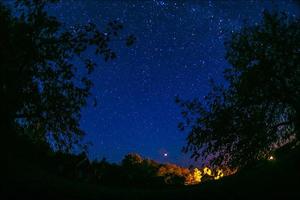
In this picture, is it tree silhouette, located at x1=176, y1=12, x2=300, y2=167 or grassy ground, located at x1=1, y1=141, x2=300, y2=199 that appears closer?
grassy ground, located at x1=1, y1=141, x2=300, y2=199

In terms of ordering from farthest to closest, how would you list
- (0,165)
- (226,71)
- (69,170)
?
(226,71)
(69,170)
(0,165)

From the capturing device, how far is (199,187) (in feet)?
22.1

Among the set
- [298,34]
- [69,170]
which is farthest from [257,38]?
[69,170]

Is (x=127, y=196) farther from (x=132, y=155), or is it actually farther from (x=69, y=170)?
(x=132, y=155)

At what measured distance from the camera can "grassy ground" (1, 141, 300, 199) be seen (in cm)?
580

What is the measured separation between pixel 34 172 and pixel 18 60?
5.67 meters

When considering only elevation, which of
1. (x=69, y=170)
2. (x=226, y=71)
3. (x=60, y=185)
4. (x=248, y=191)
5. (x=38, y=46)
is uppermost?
(x=226, y=71)

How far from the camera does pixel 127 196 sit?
6.57 metres

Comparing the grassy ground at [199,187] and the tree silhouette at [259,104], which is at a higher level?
the tree silhouette at [259,104]

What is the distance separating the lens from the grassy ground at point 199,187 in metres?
5.80

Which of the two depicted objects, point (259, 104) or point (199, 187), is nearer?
point (199, 187)

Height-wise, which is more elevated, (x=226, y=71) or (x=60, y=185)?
(x=226, y=71)

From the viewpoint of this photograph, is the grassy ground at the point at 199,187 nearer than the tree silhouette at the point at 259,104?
Yes

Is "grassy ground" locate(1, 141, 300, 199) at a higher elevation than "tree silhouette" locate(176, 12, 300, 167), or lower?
lower
